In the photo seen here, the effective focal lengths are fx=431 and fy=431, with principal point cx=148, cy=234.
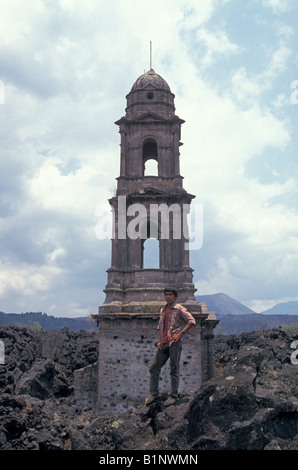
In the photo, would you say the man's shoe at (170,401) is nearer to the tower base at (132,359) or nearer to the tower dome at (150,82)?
the tower base at (132,359)

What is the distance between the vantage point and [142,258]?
61.6 ft

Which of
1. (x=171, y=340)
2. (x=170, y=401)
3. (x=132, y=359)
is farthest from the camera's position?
(x=132, y=359)

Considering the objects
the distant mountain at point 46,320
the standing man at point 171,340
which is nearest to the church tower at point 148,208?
the standing man at point 171,340

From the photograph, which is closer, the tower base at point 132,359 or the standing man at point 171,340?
the standing man at point 171,340

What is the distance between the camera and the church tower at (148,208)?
17469 millimetres

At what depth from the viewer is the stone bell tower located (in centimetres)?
1608

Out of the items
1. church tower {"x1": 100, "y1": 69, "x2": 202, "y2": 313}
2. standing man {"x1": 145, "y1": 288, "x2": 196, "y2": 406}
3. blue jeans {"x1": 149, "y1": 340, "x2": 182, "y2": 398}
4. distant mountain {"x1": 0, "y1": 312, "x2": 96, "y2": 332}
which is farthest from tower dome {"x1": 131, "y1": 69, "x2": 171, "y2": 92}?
distant mountain {"x1": 0, "y1": 312, "x2": 96, "y2": 332}

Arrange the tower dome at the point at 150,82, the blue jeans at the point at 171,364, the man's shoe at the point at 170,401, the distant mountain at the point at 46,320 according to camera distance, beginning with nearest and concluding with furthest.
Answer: the man's shoe at the point at 170,401 < the blue jeans at the point at 171,364 < the tower dome at the point at 150,82 < the distant mountain at the point at 46,320

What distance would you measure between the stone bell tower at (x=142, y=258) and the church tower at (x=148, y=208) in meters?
0.04

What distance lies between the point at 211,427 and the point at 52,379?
14134mm

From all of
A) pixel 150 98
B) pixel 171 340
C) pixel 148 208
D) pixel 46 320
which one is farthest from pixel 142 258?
pixel 46 320

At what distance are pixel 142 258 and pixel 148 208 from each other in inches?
86.3

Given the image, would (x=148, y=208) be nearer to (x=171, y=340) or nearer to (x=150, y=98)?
(x=150, y=98)

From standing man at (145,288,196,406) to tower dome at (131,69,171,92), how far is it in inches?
536
